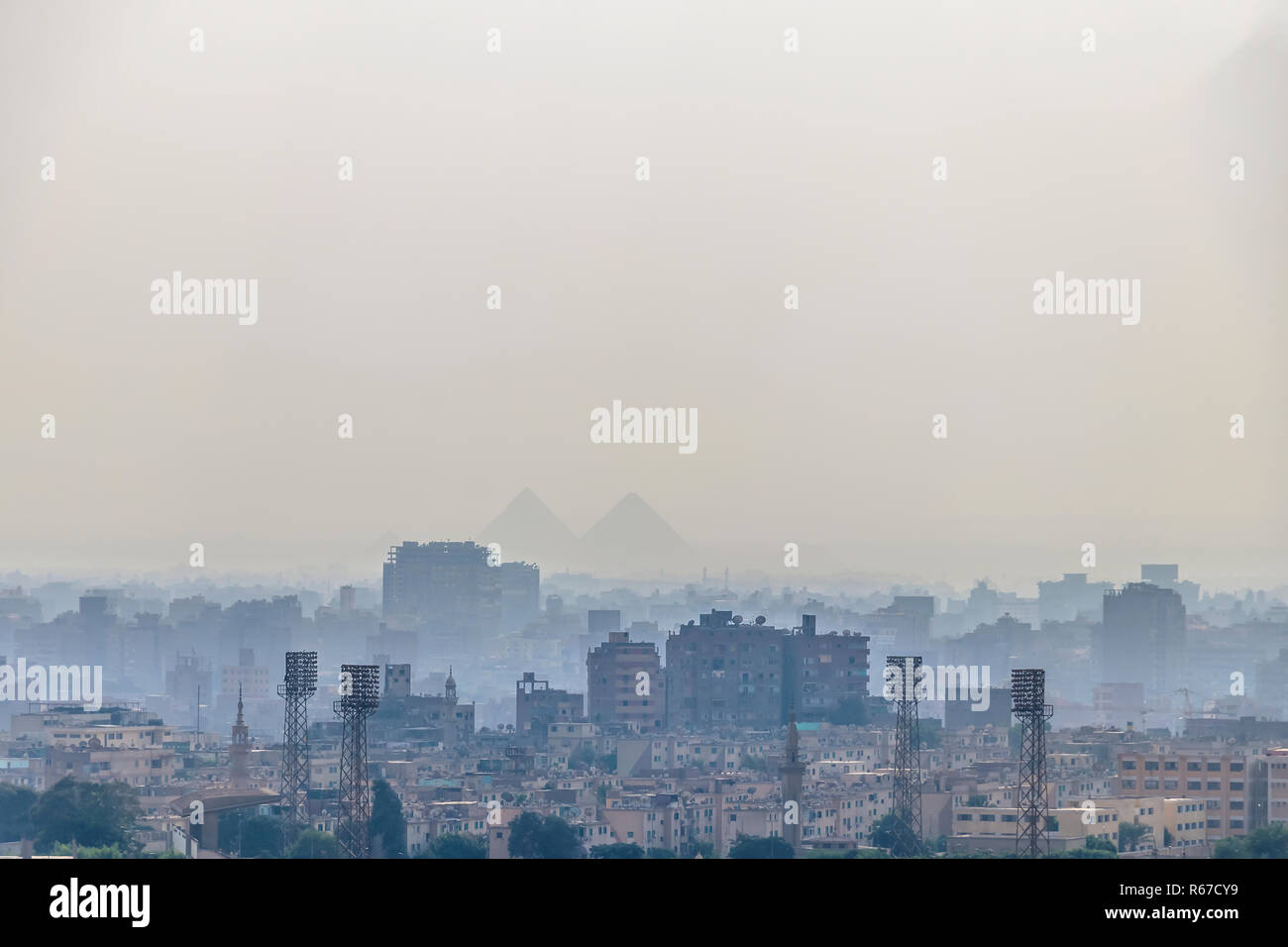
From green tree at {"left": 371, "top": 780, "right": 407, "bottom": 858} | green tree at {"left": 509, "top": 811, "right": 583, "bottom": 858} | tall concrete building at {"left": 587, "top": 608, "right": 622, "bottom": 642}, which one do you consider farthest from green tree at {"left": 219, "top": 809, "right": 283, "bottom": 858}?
tall concrete building at {"left": 587, "top": 608, "right": 622, "bottom": 642}

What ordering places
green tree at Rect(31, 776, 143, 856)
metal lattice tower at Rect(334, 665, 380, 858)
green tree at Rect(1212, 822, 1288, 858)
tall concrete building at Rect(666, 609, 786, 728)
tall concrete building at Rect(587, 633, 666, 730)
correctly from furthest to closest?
tall concrete building at Rect(666, 609, 786, 728) → tall concrete building at Rect(587, 633, 666, 730) → green tree at Rect(31, 776, 143, 856) → metal lattice tower at Rect(334, 665, 380, 858) → green tree at Rect(1212, 822, 1288, 858)

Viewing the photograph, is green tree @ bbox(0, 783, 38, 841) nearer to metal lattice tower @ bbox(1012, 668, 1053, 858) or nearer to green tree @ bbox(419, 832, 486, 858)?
green tree @ bbox(419, 832, 486, 858)

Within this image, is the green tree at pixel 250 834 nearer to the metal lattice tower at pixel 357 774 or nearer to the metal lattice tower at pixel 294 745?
the metal lattice tower at pixel 294 745

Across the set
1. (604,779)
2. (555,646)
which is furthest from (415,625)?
(604,779)

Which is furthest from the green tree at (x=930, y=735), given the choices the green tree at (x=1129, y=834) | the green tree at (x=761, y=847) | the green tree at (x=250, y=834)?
the green tree at (x=250, y=834)
